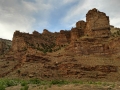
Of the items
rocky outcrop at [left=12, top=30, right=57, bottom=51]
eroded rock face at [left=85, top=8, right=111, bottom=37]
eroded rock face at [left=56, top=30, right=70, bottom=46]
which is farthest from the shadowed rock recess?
rocky outcrop at [left=12, top=30, right=57, bottom=51]

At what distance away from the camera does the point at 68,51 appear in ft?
236

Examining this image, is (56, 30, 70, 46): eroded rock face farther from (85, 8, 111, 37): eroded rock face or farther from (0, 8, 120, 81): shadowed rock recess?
(85, 8, 111, 37): eroded rock face

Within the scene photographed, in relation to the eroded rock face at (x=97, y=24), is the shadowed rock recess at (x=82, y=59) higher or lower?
lower

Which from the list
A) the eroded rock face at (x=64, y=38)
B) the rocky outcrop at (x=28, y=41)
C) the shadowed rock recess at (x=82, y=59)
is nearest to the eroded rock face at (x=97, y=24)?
the shadowed rock recess at (x=82, y=59)

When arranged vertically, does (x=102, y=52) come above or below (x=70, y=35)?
below

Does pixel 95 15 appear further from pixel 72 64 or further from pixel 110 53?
pixel 72 64

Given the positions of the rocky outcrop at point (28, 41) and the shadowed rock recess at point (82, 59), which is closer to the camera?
the shadowed rock recess at point (82, 59)

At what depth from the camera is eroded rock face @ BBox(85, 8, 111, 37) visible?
76.8 meters

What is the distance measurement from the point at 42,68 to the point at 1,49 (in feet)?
177

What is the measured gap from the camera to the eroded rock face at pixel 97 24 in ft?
252

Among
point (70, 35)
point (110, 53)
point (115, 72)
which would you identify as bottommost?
point (115, 72)

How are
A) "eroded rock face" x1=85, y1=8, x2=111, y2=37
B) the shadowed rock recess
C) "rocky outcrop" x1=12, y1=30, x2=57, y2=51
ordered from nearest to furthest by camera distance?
the shadowed rock recess → "eroded rock face" x1=85, y1=8, x2=111, y2=37 → "rocky outcrop" x1=12, y1=30, x2=57, y2=51

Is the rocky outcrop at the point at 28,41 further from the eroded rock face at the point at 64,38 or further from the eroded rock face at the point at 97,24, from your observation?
the eroded rock face at the point at 97,24

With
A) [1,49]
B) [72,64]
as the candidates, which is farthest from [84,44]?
[1,49]
